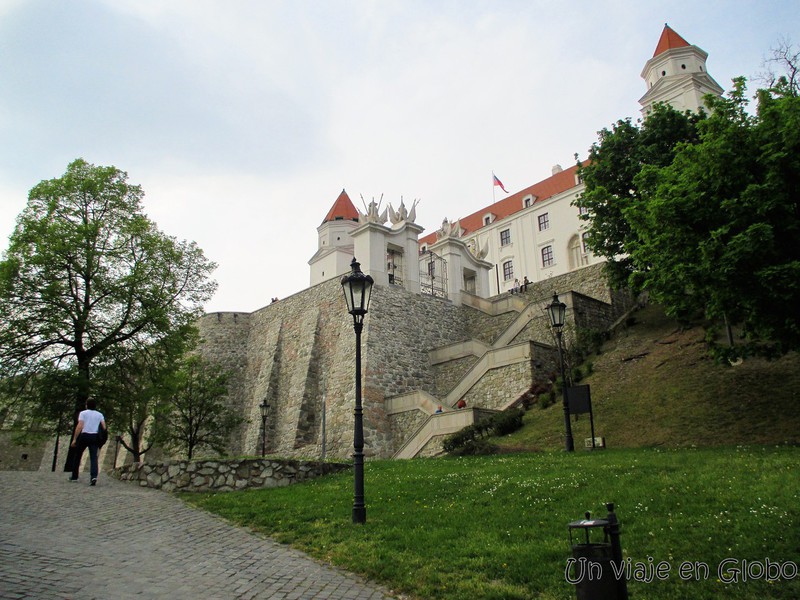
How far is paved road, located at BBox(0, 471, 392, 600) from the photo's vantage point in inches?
235

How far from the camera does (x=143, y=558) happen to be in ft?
23.8

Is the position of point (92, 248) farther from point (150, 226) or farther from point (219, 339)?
point (219, 339)

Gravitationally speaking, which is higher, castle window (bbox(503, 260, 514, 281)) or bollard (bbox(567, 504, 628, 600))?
castle window (bbox(503, 260, 514, 281))

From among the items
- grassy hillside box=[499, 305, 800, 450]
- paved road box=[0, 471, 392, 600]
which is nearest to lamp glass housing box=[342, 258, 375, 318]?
paved road box=[0, 471, 392, 600]

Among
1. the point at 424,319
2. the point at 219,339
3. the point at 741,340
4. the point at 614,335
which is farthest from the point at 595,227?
the point at 219,339

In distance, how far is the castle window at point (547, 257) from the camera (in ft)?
160

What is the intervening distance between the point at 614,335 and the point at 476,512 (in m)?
18.7

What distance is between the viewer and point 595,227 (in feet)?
82.3

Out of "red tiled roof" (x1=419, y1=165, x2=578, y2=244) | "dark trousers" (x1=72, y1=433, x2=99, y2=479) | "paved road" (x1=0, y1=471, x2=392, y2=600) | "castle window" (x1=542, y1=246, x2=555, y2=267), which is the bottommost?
"paved road" (x1=0, y1=471, x2=392, y2=600)

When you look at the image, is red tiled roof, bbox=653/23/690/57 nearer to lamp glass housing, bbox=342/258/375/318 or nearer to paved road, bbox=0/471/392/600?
lamp glass housing, bbox=342/258/375/318

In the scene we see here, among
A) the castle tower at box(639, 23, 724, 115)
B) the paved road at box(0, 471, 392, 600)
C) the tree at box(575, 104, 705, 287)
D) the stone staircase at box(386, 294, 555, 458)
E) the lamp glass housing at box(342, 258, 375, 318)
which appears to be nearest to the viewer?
the paved road at box(0, 471, 392, 600)

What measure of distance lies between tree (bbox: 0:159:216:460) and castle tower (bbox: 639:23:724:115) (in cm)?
3337

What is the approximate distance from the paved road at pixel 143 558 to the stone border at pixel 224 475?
1679 millimetres

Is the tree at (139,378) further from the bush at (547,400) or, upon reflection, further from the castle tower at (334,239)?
the castle tower at (334,239)
